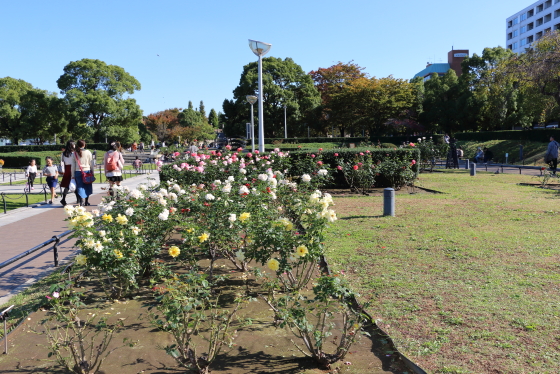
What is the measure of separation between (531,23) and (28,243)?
83674 mm

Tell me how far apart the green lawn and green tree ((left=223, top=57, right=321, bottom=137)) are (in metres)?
40.3

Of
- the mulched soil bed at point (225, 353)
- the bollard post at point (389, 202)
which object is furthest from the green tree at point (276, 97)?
the mulched soil bed at point (225, 353)

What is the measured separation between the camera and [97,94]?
43469 mm

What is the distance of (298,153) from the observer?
Result: 13.9 metres

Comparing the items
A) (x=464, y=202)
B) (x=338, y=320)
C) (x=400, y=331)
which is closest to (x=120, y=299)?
(x=338, y=320)

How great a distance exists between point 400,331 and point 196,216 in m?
2.94

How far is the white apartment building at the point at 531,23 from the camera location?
65.9 meters

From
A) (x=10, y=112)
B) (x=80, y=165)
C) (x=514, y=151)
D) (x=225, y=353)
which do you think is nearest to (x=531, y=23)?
(x=514, y=151)

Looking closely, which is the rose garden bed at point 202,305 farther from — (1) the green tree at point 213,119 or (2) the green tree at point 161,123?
(1) the green tree at point 213,119

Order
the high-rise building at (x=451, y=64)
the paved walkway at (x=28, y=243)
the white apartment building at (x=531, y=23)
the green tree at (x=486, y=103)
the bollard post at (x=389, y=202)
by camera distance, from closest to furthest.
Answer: the paved walkway at (x=28, y=243), the bollard post at (x=389, y=202), the green tree at (x=486, y=103), the white apartment building at (x=531, y=23), the high-rise building at (x=451, y=64)

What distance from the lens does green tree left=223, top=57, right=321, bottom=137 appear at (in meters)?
48.7

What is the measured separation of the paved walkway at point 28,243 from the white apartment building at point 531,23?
72.4m

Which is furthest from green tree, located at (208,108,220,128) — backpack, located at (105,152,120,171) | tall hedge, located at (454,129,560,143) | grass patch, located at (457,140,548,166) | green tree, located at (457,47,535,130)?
backpack, located at (105,152,120,171)

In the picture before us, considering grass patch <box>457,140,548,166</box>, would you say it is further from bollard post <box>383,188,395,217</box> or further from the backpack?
the backpack
